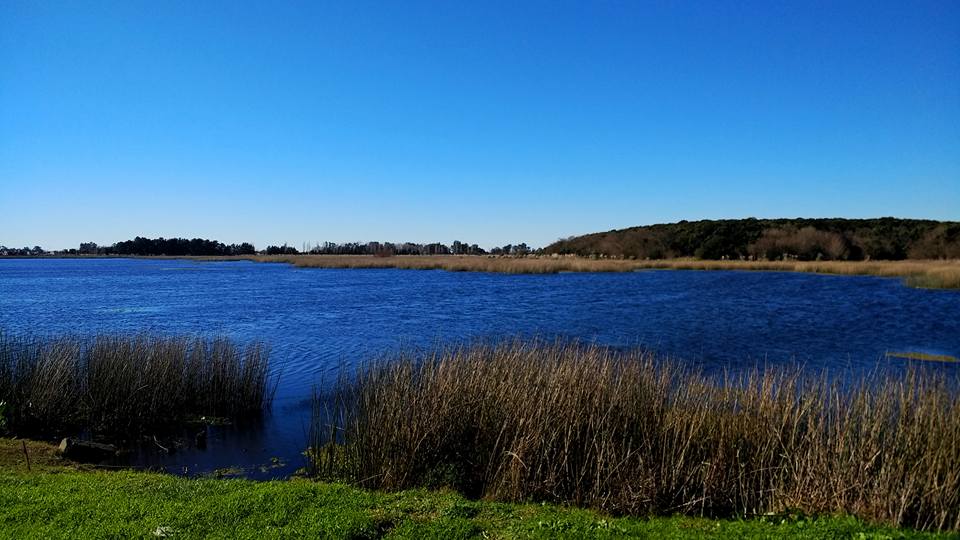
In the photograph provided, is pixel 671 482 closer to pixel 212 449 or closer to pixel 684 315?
pixel 212 449

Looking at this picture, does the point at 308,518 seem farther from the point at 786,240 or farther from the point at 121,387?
the point at 786,240

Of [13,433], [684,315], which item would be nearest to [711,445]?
[13,433]

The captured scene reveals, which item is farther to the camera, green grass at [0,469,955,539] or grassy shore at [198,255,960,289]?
grassy shore at [198,255,960,289]

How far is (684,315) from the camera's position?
3027 centimetres

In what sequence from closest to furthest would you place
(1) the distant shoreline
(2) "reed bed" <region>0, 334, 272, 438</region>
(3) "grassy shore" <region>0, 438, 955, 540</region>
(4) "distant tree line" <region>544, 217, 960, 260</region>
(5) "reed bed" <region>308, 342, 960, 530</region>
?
1. (3) "grassy shore" <region>0, 438, 955, 540</region>
2. (5) "reed bed" <region>308, 342, 960, 530</region>
3. (2) "reed bed" <region>0, 334, 272, 438</region>
4. (1) the distant shoreline
5. (4) "distant tree line" <region>544, 217, 960, 260</region>

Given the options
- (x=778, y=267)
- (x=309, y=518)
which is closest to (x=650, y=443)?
(x=309, y=518)

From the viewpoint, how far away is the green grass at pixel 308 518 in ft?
20.3

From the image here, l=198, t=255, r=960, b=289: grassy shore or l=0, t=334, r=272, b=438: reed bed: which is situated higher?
l=198, t=255, r=960, b=289: grassy shore

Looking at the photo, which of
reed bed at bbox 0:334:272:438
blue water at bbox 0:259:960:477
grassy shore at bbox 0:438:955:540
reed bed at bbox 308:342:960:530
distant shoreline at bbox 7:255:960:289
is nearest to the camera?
grassy shore at bbox 0:438:955:540

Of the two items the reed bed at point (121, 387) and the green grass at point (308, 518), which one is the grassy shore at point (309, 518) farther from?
the reed bed at point (121, 387)

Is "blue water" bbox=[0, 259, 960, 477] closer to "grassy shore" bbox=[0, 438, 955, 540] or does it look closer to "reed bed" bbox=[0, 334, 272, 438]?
"reed bed" bbox=[0, 334, 272, 438]

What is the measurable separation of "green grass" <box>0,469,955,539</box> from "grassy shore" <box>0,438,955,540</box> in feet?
0.03

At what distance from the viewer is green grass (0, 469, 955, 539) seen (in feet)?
20.3

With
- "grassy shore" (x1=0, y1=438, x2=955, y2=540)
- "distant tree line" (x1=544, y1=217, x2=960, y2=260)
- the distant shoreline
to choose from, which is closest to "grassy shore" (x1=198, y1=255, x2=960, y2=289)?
the distant shoreline
